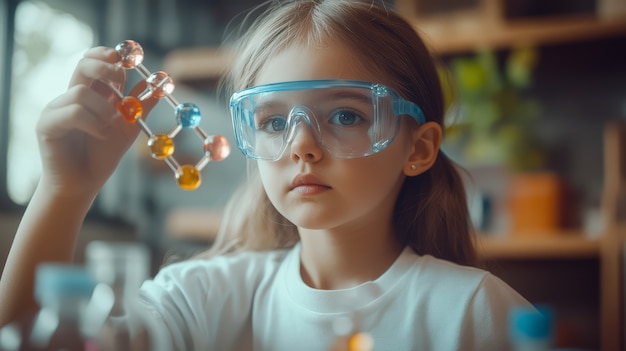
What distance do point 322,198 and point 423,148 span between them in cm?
13

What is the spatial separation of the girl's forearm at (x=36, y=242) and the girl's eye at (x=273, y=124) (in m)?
0.16

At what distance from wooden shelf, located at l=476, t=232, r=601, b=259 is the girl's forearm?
1.43m

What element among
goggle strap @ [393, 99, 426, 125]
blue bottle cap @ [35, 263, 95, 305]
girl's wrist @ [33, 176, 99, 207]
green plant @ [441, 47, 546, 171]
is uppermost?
green plant @ [441, 47, 546, 171]

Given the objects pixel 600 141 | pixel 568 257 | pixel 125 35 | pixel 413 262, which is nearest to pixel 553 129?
pixel 600 141

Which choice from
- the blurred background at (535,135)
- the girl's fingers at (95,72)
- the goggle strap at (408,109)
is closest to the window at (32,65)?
the girl's fingers at (95,72)

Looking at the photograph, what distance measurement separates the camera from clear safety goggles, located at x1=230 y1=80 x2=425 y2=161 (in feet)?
1.94

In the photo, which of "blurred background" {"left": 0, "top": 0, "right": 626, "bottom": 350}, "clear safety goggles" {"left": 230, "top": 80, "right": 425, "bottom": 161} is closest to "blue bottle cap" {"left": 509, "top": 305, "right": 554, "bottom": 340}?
"clear safety goggles" {"left": 230, "top": 80, "right": 425, "bottom": 161}

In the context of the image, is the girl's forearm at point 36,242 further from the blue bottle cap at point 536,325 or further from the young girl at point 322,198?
the blue bottle cap at point 536,325

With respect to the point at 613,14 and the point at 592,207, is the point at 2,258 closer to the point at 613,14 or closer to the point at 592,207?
the point at 613,14

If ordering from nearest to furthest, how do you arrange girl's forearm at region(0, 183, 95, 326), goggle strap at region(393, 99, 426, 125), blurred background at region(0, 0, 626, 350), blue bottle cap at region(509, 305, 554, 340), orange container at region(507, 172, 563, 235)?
blue bottle cap at region(509, 305, 554, 340) → girl's forearm at region(0, 183, 95, 326) → goggle strap at region(393, 99, 426, 125) → blurred background at region(0, 0, 626, 350) → orange container at region(507, 172, 563, 235)

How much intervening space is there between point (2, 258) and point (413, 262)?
0.38m

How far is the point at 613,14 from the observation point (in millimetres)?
1777

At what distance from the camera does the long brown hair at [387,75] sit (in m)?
0.66

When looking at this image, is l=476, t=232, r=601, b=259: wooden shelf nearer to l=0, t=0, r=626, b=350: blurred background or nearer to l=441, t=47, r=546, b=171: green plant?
l=0, t=0, r=626, b=350: blurred background
